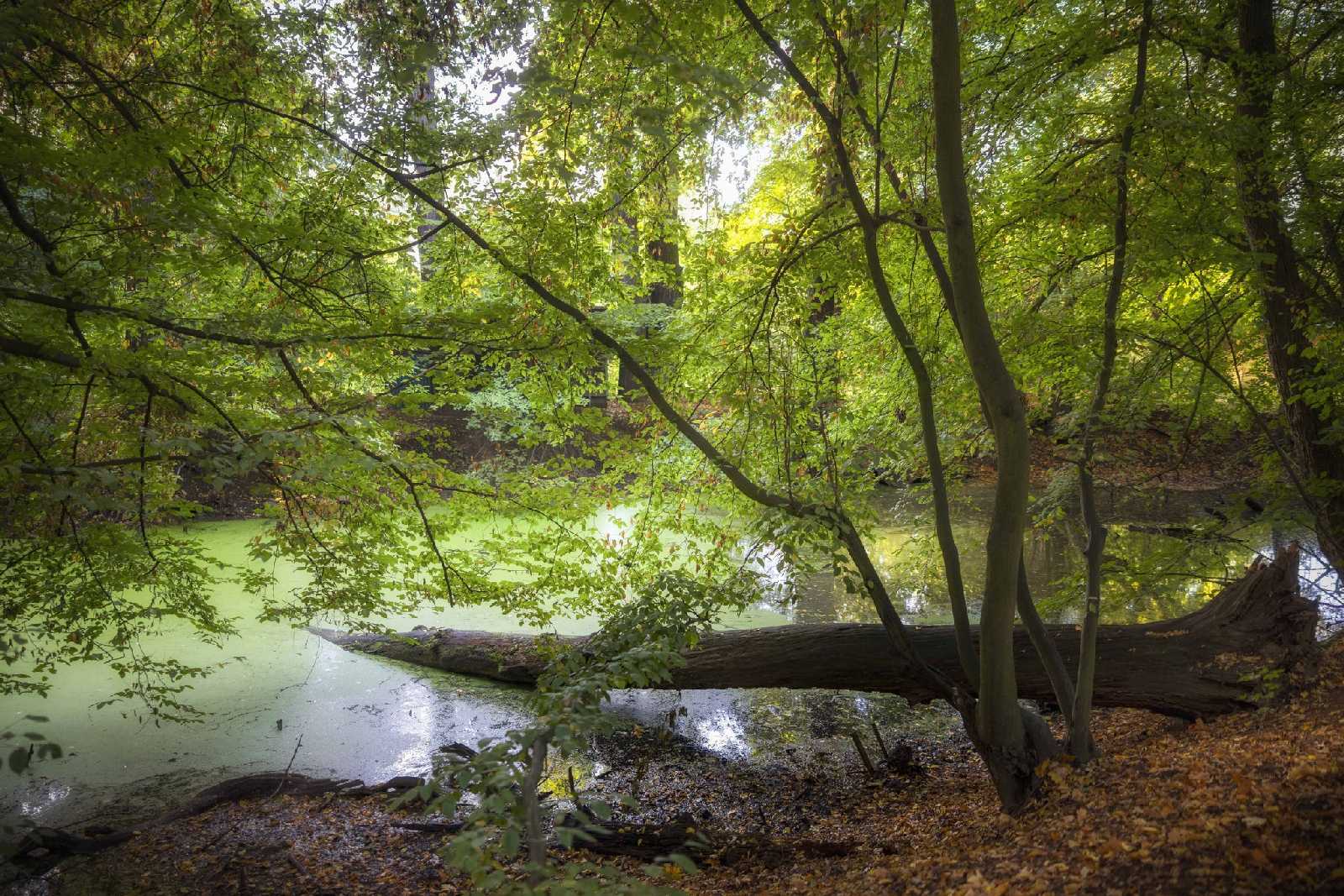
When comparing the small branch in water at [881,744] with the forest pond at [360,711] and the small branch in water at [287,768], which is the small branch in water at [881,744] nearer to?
the forest pond at [360,711]

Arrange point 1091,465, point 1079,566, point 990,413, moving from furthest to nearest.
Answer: point 1079,566 → point 1091,465 → point 990,413

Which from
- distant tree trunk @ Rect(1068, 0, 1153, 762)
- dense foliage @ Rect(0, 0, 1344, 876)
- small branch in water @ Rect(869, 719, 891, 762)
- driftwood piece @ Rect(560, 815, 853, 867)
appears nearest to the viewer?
dense foliage @ Rect(0, 0, 1344, 876)

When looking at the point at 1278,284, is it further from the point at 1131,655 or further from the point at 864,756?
the point at 864,756

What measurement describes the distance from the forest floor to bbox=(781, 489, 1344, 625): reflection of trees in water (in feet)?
3.12

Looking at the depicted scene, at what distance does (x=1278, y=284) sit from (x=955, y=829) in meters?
3.74

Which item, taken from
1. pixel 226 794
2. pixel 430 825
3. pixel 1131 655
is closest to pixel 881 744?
pixel 1131 655

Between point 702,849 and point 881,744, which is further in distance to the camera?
point 881,744

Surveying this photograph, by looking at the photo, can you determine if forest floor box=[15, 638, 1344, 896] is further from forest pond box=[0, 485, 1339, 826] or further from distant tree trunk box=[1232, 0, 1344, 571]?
distant tree trunk box=[1232, 0, 1344, 571]

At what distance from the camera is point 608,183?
4.41 meters

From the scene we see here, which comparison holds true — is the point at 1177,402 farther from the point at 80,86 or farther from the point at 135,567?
the point at 80,86

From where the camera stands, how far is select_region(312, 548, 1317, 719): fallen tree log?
471 cm

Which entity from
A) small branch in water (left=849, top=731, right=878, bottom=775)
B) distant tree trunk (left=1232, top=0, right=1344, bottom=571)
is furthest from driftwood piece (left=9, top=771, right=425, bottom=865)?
distant tree trunk (left=1232, top=0, right=1344, bottom=571)

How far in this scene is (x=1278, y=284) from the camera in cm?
461

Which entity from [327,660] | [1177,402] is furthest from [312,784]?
[1177,402]
